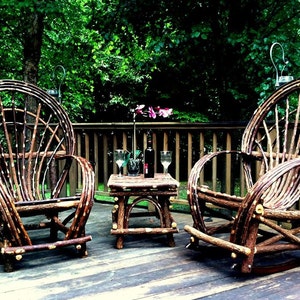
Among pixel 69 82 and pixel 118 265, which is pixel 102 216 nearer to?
pixel 118 265

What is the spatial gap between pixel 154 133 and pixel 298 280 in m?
2.21

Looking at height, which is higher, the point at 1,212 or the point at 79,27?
the point at 79,27

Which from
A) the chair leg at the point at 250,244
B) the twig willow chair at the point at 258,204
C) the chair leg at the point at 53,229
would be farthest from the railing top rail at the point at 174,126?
the chair leg at the point at 250,244

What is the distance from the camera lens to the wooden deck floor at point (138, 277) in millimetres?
2008

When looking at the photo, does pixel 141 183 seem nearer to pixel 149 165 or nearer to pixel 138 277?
pixel 149 165

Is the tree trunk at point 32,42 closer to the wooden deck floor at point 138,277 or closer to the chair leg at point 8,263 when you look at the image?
the wooden deck floor at point 138,277

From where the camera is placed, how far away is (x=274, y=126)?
125 inches

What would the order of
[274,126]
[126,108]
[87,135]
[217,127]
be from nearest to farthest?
1. [274,126]
2. [217,127]
3. [87,135]
4. [126,108]

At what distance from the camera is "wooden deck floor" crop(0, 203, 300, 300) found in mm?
2008

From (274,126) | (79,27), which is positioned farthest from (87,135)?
(79,27)

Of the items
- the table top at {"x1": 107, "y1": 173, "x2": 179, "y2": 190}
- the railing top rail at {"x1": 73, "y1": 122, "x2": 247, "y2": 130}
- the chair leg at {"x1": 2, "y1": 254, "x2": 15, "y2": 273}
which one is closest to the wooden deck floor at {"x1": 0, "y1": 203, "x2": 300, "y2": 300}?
the chair leg at {"x1": 2, "y1": 254, "x2": 15, "y2": 273}

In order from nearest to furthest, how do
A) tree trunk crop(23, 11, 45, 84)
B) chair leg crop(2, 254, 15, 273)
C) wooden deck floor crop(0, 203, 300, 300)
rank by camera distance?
wooden deck floor crop(0, 203, 300, 300), chair leg crop(2, 254, 15, 273), tree trunk crop(23, 11, 45, 84)

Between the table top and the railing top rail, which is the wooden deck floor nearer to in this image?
the table top

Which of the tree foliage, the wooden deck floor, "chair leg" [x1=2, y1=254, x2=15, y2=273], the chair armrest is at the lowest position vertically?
the wooden deck floor
